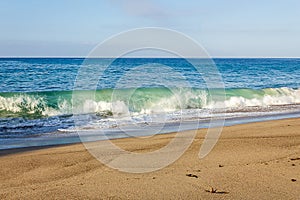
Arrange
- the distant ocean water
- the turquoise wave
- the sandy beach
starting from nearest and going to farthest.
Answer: the sandy beach, the distant ocean water, the turquoise wave

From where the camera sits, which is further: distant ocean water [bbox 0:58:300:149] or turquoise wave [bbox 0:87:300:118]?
turquoise wave [bbox 0:87:300:118]

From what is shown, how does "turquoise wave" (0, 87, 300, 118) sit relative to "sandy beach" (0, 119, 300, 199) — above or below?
below

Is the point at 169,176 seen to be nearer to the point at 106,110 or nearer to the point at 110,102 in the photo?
the point at 106,110

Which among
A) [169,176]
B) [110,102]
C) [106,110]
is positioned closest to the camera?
[169,176]

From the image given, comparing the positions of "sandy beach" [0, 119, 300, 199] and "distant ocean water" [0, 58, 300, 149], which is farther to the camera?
"distant ocean water" [0, 58, 300, 149]

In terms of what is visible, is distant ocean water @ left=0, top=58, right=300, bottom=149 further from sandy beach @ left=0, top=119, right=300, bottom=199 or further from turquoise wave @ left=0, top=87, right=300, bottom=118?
sandy beach @ left=0, top=119, right=300, bottom=199

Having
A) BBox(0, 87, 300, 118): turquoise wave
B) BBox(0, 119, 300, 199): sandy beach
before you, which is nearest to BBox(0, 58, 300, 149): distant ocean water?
BBox(0, 87, 300, 118): turquoise wave

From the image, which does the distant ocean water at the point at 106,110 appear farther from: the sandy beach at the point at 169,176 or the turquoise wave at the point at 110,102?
the sandy beach at the point at 169,176

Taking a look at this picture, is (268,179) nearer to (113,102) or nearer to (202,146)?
(202,146)

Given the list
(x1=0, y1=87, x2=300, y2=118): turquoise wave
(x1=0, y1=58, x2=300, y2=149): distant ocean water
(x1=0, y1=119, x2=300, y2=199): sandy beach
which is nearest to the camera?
(x1=0, y1=119, x2=300, y2=199): sandy beach

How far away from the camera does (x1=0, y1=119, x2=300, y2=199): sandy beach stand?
424 cm

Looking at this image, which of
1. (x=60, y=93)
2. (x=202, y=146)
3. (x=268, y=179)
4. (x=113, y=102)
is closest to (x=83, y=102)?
(x=113, y=102)

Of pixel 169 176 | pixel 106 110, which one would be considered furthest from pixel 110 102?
pixel 169 176

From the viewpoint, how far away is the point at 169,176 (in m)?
4.89
